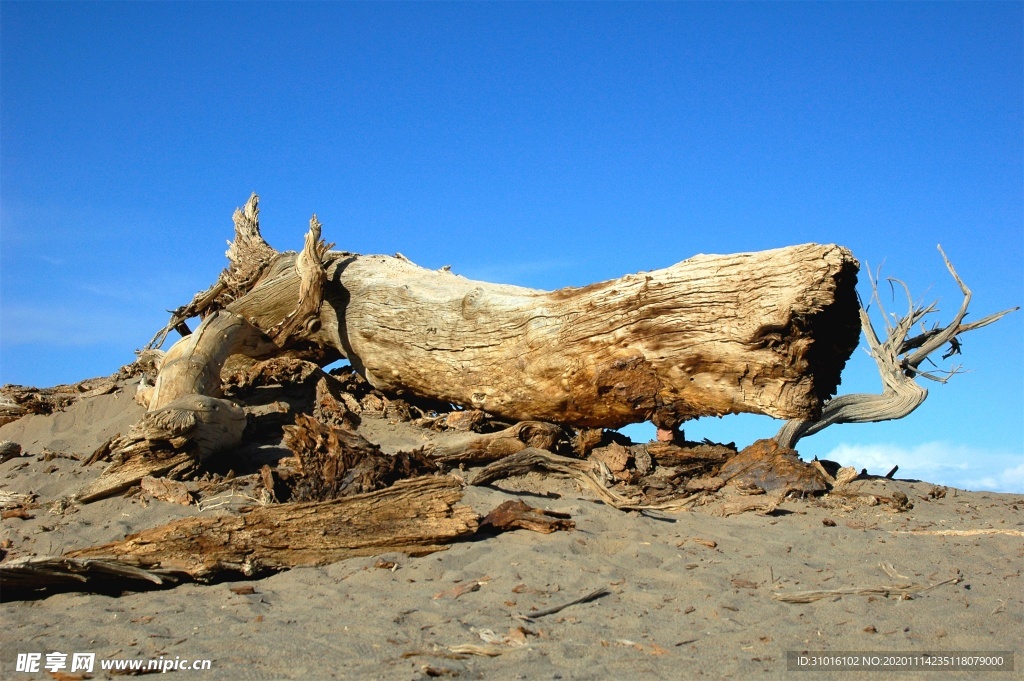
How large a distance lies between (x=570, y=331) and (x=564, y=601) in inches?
116

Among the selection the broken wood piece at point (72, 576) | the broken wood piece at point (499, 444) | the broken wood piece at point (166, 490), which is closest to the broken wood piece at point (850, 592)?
the broken wood piece at point (499, 444)

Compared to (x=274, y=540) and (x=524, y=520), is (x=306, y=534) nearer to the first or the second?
(x=274, y=540)

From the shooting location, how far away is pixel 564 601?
4.60 metres

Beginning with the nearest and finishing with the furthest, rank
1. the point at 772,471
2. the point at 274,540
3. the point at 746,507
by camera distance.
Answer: the point at 274,540 → the point at 746,507 → the point at 772,471

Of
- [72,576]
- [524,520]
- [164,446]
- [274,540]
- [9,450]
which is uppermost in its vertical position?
[9,450]

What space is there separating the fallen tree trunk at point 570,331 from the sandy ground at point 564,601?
40.9 inches

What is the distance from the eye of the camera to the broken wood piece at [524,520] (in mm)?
5703

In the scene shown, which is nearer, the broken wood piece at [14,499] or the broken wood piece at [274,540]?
the broken wood piece at [274,540]

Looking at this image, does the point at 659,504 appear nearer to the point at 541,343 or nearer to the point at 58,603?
the point at 541,343

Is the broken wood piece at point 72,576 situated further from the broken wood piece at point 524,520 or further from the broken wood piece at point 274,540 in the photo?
the broken wood piece at point 524,520

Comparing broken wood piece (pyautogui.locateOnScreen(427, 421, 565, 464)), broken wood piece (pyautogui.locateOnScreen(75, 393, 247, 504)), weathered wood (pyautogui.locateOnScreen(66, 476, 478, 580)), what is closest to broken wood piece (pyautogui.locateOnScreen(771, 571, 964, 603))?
weathered wood (pyautogui.locateOnScreen(66, 476, 478, 580))

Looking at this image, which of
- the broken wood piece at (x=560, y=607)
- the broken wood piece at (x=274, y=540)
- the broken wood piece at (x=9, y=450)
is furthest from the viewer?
the broken wood piece at (x=9, y=450)

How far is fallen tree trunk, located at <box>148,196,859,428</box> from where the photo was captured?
6.18 metres

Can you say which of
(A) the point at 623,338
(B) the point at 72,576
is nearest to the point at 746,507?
(A) the point at 623,338
